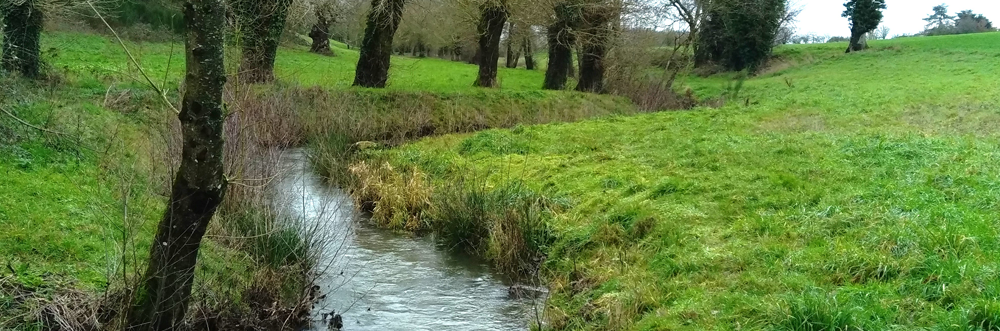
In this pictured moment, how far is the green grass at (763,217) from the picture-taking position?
6289 mm

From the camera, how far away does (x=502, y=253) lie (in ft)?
32.5

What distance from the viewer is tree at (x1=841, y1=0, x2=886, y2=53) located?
167 ft

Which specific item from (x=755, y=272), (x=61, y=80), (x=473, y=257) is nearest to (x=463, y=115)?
(x=61, y=80)

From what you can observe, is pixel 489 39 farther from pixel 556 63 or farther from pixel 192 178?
pixel 192 178

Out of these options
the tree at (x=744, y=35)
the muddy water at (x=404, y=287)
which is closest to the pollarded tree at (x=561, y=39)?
the muddy water at (x=404, y=287)

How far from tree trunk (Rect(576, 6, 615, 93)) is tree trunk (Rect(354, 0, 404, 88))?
7123 millimetres

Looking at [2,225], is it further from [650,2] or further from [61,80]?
[650,2]

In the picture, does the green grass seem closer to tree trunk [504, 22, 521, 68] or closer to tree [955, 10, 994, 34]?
tree trunk [504, 22, 521, 68]

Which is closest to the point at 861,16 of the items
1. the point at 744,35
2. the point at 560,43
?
the point at 744,35

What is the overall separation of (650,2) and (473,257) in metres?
22.3

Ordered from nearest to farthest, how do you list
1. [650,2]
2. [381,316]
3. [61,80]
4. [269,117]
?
[381,316] → [269,117] → [61,80] → [650,2]

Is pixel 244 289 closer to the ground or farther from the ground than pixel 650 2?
closer to the ground

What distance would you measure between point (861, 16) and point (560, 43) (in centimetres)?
3375

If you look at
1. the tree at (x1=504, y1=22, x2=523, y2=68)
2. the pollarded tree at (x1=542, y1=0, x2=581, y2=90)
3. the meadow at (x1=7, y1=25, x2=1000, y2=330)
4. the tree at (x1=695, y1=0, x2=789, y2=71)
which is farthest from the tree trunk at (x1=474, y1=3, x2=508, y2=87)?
the tree at (x1=695, y1=0, x2=789, y2=71)
